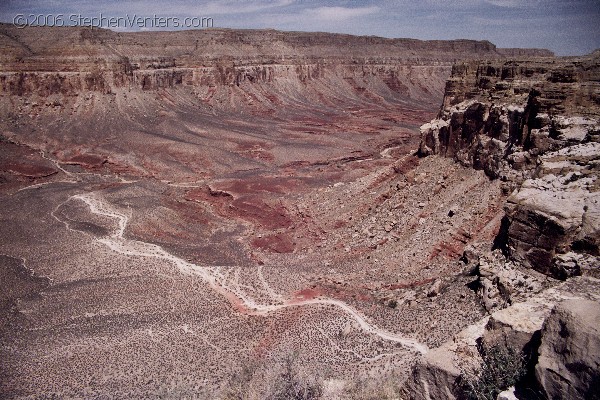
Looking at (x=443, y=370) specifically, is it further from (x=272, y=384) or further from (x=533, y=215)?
(x=533, y=215)

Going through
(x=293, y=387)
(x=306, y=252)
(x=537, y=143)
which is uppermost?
(x=537, y=143)

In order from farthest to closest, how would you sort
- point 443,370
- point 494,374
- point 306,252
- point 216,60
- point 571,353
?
point 216,60 → point 306,252 → point 443,370 → point 494,374 → point 571,353

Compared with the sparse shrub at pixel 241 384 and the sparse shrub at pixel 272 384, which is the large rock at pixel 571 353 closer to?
the sparse shrub at pixel 272 384

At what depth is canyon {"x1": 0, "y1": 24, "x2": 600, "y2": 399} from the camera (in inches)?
758

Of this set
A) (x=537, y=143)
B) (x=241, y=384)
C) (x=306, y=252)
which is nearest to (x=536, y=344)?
(x=241, y=384)

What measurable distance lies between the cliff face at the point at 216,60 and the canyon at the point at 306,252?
52.3ft

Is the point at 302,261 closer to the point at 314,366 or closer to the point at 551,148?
the point at 314,366

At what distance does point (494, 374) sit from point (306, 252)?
75.6ft

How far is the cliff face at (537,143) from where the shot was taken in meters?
18.2

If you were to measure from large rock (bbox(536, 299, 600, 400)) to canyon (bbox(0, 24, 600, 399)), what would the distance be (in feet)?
0.67

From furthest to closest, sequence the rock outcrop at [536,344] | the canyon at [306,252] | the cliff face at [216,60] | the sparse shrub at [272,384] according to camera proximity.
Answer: the cliff face at [216,60] < the canyon at [306,252] < the sparse shrub at [272,384] < the rock outcrop at [536,344]

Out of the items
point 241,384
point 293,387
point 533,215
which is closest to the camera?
point 293,387

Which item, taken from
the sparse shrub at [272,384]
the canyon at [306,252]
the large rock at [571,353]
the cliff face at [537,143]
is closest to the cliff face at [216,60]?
the canyon at [306,252]

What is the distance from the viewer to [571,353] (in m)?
9.53
